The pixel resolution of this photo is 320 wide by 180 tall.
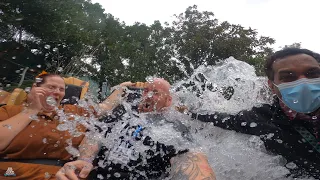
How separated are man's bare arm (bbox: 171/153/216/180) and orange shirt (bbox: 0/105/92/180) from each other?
88 centimetres

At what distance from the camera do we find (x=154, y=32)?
29.5 meters

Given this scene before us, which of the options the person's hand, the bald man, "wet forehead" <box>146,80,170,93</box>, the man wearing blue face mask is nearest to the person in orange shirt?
the bald man

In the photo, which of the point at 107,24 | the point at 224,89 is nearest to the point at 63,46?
the point at 107,24

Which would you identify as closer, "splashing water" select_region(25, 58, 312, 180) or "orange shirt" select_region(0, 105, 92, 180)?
"splashing water" select_region(25, 58, 312, 180)

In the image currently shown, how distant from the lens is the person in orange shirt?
258cm

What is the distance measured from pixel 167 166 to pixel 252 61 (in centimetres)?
1736

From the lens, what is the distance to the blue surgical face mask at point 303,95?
7.09ft

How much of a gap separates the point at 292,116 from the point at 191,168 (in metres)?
0.70

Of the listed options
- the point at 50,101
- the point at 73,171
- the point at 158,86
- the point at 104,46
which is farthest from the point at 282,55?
the point at 104,46

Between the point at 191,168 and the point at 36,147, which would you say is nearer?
the point at 191,168

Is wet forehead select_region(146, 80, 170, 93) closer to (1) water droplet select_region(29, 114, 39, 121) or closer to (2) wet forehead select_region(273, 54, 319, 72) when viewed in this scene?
(1) water droplet select_region(29, 114, 39, 121)

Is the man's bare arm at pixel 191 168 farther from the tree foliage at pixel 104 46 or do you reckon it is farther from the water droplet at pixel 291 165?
the tree foliage at pixel 104 46

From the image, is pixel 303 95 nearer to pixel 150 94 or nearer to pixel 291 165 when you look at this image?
pixel 291 165

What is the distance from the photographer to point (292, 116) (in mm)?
2230
